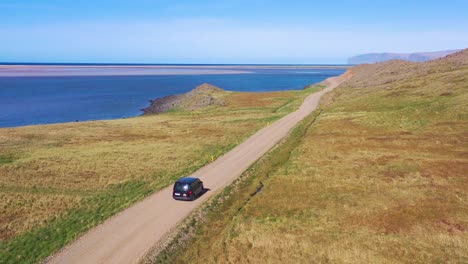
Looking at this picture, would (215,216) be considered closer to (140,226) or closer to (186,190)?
(186,190)

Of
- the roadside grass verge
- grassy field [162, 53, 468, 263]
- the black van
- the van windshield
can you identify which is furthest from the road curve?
grassy field [162, 53, 468, 263]

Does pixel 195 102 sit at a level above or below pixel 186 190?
below

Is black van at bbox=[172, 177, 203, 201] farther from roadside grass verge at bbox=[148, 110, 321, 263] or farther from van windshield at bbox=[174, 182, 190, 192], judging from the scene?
roadside grass verge at bbox=[148, 110, 321, 263]

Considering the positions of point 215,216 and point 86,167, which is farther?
point 86,167

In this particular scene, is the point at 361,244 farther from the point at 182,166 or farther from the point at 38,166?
the point at 38,166

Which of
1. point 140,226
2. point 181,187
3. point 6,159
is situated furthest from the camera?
point 6,159

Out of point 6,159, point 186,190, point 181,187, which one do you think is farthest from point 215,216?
point 6,159

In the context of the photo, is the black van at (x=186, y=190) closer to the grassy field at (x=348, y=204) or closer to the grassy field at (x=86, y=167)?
the grassy field at (x=348, y=204)

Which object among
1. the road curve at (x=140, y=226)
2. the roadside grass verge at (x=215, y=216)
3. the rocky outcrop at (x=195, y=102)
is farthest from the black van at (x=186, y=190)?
the rocky outcrop at (x=195, y=102)
